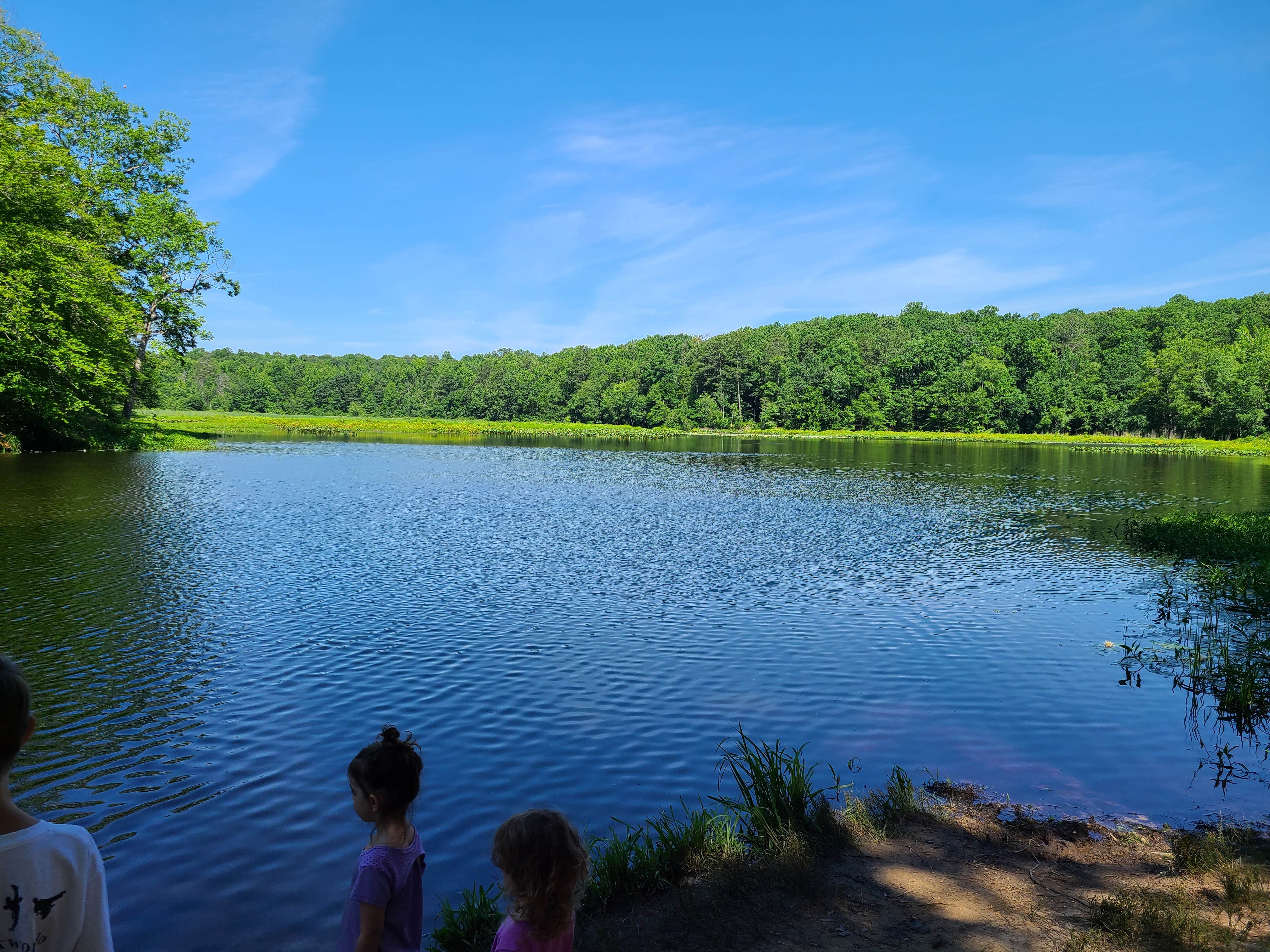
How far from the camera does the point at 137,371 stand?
185 ft

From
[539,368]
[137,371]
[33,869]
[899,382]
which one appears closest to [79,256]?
[137,371]

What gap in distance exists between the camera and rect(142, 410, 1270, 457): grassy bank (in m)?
96.4

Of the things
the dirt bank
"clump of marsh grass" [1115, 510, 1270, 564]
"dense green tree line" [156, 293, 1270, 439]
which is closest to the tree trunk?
"clump of marsh grass" [1115, 510, 1270, 564]

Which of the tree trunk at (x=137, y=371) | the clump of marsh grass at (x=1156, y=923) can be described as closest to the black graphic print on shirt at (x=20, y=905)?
the clump of marsh grass at (x=1156, y=923)

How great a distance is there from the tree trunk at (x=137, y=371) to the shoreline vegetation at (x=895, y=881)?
60559 mm

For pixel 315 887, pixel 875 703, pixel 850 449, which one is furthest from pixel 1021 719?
pixel 850 449

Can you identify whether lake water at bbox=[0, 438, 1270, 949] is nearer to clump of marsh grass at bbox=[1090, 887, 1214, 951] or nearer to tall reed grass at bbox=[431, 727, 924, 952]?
tall reed grass at bbox=[431, 727, 924, 952]

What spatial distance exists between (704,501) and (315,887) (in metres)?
32.0

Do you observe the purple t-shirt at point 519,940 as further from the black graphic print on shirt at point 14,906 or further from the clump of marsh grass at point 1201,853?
the clump of marsh grass at point 1201,853

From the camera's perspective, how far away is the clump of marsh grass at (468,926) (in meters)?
5.66

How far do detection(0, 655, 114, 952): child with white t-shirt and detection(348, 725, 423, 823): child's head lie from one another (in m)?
1.18

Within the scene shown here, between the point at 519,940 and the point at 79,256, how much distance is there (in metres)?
48.6

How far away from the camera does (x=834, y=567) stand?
74.4 ft

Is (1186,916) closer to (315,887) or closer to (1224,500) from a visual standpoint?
(315,887)
